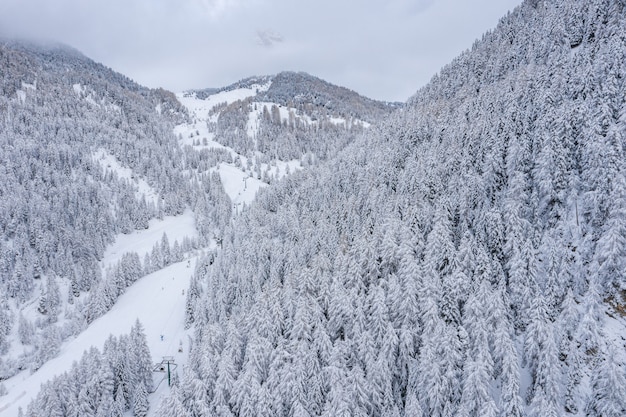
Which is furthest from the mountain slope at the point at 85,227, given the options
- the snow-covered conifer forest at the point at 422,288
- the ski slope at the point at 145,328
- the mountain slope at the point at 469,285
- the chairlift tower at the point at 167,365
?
the mountain slope at the point at 469,285

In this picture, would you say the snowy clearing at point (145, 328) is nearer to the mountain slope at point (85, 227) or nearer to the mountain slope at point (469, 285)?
the mountain slope at point (85, 227)

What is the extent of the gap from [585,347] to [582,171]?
69.8ft

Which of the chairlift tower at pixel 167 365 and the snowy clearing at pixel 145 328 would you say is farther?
the snowy clearing at pixel 145 328

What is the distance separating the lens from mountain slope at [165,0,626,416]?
32594 mm

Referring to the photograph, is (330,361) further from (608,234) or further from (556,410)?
(608,234)

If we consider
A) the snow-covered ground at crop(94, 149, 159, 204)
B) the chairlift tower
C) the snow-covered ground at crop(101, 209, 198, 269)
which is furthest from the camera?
the snow-covered ground at crop(94, 149, 159, 204)

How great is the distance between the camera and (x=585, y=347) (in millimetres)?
32125

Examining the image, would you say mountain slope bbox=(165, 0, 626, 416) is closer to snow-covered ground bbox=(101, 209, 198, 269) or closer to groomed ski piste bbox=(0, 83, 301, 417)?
groomed ski piste bbox=(0, 83, 301, 417)

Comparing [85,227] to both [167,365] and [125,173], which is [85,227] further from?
[167,365]

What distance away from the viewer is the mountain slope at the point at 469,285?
3259cm

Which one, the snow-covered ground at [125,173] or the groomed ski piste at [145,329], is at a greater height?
the snow-covered ground at [125,173]

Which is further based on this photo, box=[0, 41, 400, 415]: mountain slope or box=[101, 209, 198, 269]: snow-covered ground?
box=[101, 209, 198, 269]: snow-covered ground

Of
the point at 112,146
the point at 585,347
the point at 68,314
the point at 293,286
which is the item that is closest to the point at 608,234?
the point at 585,347

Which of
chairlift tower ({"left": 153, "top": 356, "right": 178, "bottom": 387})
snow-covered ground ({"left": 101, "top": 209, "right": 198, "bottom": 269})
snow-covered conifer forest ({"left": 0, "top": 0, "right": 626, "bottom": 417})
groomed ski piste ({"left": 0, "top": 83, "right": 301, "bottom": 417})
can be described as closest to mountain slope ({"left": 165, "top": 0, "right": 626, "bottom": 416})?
snow-covered conifer forest ({"left": 0, "top": 0, "right": 626, "bottom": 417})
